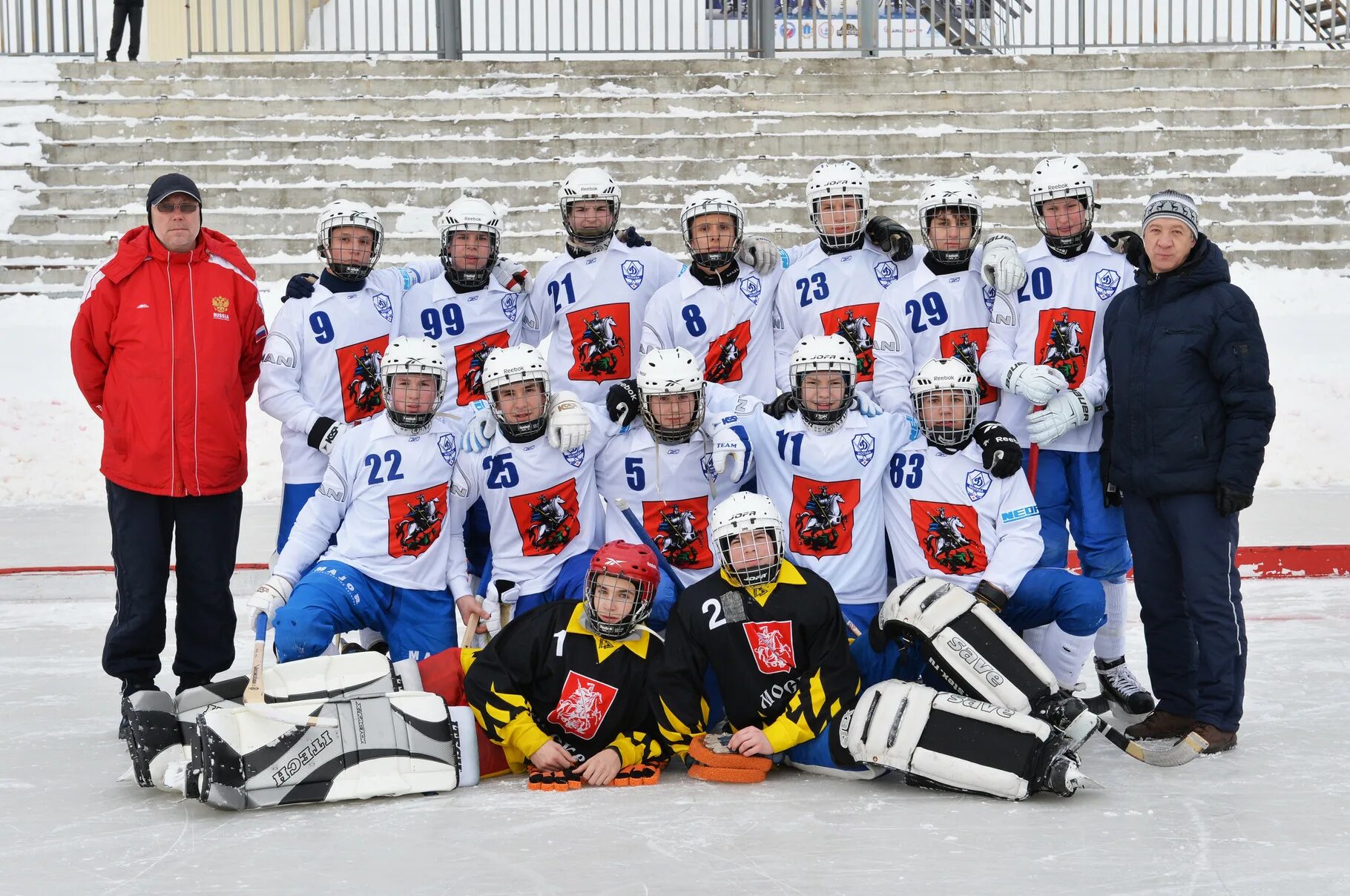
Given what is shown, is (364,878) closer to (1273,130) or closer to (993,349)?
(993,349)

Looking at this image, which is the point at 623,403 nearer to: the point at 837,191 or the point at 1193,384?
the point at 837,191

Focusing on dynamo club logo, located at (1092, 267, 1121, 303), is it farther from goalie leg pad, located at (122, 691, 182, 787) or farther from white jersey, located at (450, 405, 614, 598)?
goalie leg pad, located at (122, 691, 182, 787)

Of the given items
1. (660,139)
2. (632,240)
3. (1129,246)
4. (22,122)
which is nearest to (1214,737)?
(1129,246)

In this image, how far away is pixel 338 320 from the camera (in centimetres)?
559

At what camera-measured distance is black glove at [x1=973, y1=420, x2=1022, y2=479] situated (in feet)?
15.6

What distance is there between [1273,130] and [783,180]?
14.5 ft

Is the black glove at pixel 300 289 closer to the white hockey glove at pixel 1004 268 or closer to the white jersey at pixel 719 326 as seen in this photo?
the white jersey at pixel 719 326

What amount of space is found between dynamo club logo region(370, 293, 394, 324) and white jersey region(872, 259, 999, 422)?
186 centimetres

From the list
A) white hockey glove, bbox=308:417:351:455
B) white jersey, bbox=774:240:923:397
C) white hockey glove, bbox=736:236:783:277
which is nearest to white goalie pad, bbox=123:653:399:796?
white hockey glove, bbox=308:417:351:455

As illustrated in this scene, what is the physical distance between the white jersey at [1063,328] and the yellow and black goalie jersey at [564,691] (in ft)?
5.73

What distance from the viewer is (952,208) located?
17.5ft

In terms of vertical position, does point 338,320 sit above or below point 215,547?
above

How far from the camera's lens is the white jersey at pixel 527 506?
198 inches

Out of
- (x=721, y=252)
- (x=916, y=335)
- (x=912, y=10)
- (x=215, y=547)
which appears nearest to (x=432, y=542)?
(x=215, y=547)
